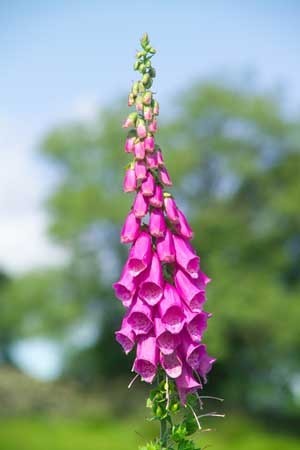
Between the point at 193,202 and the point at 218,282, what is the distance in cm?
362

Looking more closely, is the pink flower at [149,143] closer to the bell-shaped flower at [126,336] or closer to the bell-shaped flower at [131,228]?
the bell-shaped flower at [131,228]

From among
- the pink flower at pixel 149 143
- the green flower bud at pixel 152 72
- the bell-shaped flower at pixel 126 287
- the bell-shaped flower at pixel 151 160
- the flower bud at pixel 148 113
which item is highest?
the green flower bud at pixel 152 72

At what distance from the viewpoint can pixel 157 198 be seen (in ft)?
A: 12.6

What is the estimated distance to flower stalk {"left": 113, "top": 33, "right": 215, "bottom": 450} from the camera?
3.82 metres

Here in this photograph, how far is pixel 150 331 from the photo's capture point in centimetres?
386

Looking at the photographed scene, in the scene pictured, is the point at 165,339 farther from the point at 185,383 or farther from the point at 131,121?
the point at 131,121

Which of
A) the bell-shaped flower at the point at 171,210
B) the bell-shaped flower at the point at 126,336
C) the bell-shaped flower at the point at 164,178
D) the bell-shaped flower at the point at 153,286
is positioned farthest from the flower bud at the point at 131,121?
the bell-shaped flower at the point at 126,336

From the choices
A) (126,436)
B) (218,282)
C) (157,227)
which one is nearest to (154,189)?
(157,227)

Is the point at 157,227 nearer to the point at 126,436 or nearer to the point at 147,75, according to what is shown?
the point at 147,75

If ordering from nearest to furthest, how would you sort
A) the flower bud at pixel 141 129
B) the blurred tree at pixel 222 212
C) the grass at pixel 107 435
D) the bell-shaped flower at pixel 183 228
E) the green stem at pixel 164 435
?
the green stem at pixel 164 435
the flower bud at pixel 141 129
the bell-shaped flower at pixel 183 228
the grass at pixel 107 435
the blurred tree at pixel 222 212

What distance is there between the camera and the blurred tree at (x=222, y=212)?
33094 millimetres

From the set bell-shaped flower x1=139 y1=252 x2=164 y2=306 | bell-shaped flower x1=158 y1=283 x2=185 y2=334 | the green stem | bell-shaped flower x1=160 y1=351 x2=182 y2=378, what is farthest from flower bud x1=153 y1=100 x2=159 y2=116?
the green stem

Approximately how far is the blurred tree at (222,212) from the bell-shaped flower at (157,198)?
1110 inches

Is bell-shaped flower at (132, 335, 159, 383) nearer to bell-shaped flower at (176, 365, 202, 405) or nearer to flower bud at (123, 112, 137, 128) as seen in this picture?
bell-shaped flower at (176, 365, 202, 405)
